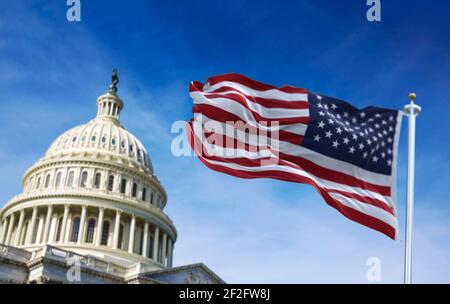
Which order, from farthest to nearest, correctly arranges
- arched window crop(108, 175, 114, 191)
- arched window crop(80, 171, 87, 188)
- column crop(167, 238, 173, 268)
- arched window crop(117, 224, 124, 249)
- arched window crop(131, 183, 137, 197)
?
column crop(167, 238, 173, 268)
arched window crop(131, 183, 137, 197)
arched window crop(108, 175, 114, 191)
arched window crop(80, 171, 87, 188)
arched window crop(117, 224, 124, 249)

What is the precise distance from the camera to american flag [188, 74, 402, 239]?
50.8ft

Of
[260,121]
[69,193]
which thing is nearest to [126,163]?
[69,193]

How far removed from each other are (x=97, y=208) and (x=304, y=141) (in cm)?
6943

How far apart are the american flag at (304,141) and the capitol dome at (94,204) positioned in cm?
6291

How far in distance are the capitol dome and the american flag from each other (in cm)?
6291

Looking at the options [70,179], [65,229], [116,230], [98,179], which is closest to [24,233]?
[65,229]

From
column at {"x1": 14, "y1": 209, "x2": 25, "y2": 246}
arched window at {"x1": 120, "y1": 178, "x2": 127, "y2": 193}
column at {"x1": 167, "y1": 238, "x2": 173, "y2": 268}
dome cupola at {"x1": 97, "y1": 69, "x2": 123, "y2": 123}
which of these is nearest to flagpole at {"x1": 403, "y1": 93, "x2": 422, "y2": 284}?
arched window at {"x1": 120, "y1": 178, "x2": 127, "y2": 193}

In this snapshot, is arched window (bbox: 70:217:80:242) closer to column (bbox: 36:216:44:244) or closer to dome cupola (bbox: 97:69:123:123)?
column (bbox: 36:216:44:244)

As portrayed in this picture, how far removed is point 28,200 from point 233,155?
2875 inches

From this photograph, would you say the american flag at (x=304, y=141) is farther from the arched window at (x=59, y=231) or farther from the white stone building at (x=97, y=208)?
the arched window at (x=59, y=231)
